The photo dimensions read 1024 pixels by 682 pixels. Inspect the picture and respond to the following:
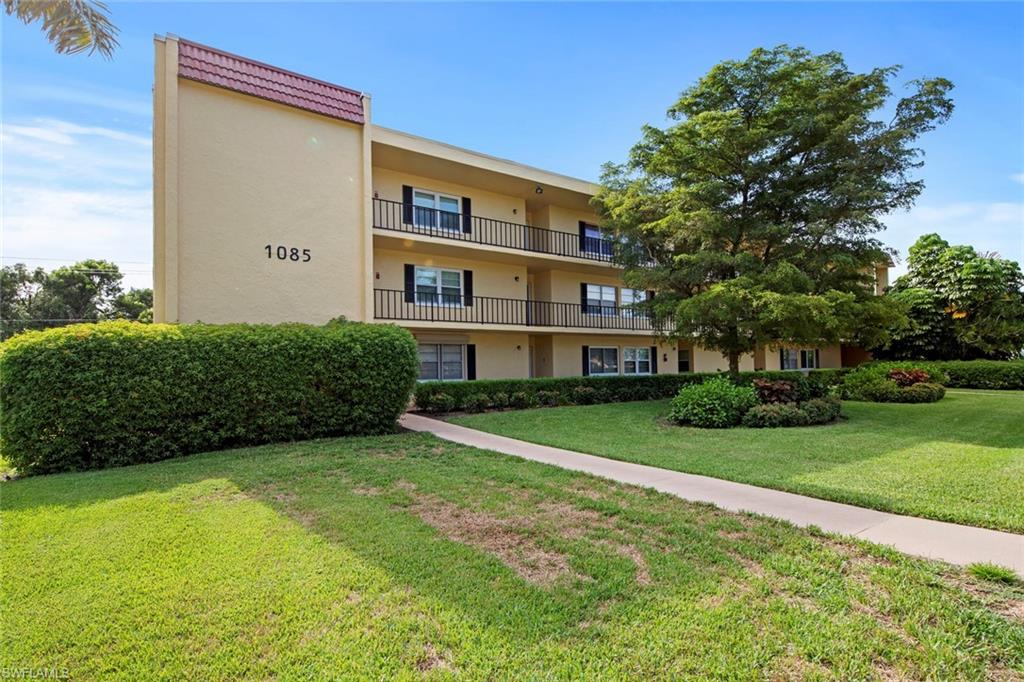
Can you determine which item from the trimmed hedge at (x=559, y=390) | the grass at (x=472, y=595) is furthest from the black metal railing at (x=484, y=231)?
the grass at (x=472, y=595)

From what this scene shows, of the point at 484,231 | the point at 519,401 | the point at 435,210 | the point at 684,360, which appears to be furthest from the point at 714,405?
the point at 684,360

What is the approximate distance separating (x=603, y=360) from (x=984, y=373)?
17.9 meters

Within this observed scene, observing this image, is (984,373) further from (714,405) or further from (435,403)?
(435,403)

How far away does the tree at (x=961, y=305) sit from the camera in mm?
25062

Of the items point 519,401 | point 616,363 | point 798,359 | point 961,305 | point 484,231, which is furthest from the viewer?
point 798,359

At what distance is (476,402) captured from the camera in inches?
597

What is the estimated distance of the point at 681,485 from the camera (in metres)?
6.68

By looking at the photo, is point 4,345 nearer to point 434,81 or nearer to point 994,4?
point 434,81

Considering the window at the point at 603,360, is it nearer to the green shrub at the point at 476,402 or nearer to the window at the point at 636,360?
the window at the point at 636,360

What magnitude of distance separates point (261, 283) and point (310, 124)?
15.3 ft

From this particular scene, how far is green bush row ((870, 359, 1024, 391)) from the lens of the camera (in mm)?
22703

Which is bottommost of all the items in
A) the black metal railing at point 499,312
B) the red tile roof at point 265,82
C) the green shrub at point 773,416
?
the green shrub at point 773,416

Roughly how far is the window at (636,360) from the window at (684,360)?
2.58m

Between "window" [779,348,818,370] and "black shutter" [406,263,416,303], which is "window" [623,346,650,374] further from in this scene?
"window" [779,348,818,370]
